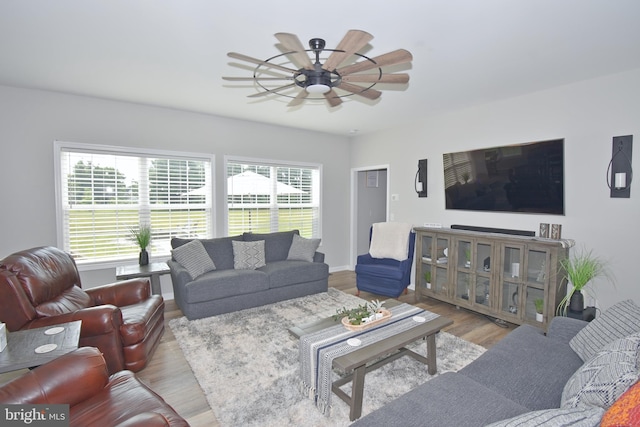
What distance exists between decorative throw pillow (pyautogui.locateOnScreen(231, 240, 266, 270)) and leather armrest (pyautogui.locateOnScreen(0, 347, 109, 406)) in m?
2.67

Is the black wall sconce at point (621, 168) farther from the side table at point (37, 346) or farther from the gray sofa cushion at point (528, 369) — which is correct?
the side table at point (37, 346)

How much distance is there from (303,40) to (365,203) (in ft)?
14.4

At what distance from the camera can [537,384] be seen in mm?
1693

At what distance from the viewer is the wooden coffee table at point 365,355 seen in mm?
1961

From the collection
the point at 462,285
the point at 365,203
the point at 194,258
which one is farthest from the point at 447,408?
the point at 365,203

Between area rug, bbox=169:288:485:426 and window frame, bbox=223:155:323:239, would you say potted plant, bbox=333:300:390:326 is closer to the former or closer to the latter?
area rug, bbox=169:288:485:426

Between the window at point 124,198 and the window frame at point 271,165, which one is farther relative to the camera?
the window frame at point 271,165

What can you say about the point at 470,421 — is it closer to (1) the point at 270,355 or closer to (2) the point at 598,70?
(1) the point at 270,355

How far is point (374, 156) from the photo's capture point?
570cm

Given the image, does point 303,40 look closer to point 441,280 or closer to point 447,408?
point 447,408

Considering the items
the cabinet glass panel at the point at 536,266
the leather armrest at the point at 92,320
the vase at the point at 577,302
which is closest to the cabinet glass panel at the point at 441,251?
the cabinet glass panel at the point at 536,266

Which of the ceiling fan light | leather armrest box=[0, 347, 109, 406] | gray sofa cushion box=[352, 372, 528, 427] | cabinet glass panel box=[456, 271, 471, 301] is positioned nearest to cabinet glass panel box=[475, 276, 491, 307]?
cabinet glass panel box=[456, 271, 471, 301]

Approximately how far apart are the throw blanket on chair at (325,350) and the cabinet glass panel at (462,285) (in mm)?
1837

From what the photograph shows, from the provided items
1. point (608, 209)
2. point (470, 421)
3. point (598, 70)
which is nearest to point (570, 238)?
point (608, 209)
